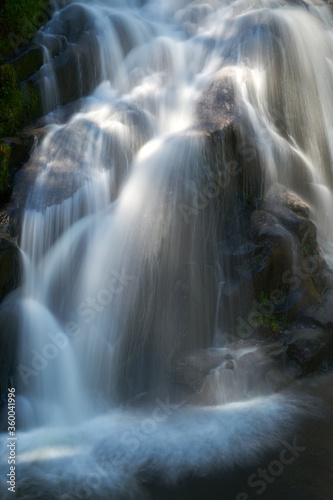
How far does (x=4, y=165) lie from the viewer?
7184 mm

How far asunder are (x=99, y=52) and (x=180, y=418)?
839cm

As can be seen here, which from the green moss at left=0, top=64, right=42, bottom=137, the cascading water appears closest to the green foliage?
the cascading water

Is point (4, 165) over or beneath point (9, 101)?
beneath

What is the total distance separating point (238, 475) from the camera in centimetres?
427

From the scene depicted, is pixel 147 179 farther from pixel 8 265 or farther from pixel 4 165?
pixel 8 265

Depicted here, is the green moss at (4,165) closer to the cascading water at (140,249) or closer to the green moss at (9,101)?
the cascading water at (140,249)

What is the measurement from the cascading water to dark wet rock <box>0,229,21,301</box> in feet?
0.67

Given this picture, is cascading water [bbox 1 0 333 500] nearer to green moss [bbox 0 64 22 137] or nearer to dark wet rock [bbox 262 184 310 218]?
dark wet rock [bbox 262 184 310 218]

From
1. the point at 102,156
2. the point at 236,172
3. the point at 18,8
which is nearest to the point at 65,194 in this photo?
the point at 102,156

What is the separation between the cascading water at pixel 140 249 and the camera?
4836 mm

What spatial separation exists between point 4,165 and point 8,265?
6.58 ft

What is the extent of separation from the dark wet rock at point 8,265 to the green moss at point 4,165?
1181mm

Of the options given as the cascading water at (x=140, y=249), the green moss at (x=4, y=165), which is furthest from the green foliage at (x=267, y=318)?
the green moss at (x=4, y=165)

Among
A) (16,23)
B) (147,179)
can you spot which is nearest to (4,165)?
(147,179)
